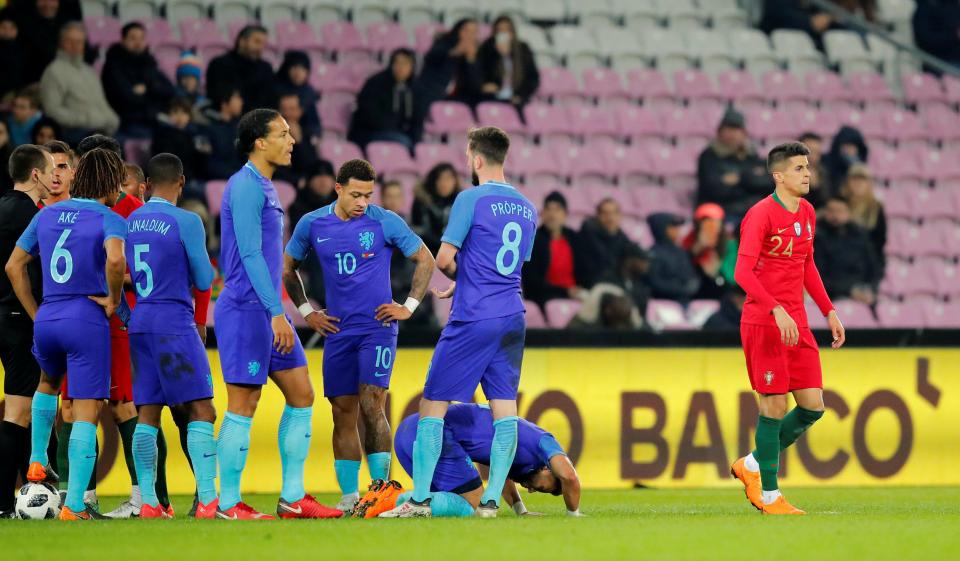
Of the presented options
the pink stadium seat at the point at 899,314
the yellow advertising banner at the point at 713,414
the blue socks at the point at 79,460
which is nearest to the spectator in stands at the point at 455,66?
the pink stadium seat at the point at 899,314

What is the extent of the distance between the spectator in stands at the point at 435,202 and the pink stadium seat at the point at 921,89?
719 centimetres

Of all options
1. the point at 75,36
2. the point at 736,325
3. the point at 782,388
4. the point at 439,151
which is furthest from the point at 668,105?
Answer: the point at 782,388

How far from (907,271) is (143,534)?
430 inches

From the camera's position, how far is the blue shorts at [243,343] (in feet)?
26.6

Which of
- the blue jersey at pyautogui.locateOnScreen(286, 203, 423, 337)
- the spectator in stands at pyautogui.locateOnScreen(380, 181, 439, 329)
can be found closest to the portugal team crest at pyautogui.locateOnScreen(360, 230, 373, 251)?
the blue jersey at pyautogui.locateOnScreen(286, 203, 423, 337)

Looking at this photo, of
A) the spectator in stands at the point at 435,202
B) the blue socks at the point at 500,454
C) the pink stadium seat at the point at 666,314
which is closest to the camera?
the blue socks at the point at 500,454

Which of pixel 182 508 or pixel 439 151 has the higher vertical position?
pixel 439 151

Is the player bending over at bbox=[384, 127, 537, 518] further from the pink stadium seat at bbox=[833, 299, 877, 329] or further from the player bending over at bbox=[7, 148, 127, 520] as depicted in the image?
the pink stadium seat at bbox=[833, 299, 877, 329]

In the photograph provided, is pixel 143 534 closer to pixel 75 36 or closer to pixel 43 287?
pixel 43 287

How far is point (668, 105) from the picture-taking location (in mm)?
17281

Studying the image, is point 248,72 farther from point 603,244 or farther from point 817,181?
point 817,181

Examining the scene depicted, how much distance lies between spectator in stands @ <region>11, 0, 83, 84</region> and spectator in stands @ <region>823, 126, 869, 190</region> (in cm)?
801

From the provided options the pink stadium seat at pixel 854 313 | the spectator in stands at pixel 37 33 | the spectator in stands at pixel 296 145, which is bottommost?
the pink stadium seat at pixel 854 313

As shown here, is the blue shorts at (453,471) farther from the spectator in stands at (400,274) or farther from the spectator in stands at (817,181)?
the spectator in stands at (817,181)
